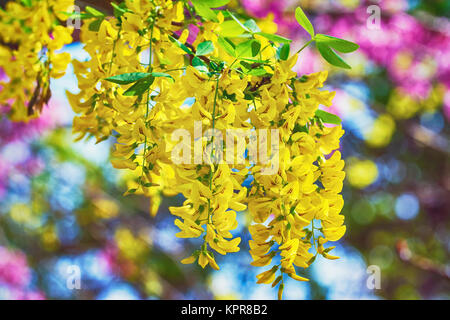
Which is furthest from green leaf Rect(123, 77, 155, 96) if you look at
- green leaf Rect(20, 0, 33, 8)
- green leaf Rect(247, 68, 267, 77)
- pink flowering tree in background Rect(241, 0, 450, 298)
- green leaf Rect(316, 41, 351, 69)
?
pink flowering tree in background Rect(241, 0, 450, 298)

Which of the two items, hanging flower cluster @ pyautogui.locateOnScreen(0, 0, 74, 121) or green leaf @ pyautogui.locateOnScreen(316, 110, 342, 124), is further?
hanging flower cluster @ pyautogui.locateOnScreen(0, 0, 74, 121)

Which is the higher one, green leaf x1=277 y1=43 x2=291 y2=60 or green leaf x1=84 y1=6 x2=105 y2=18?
green leaf x1=84 y1=6 x2=105 y2=18

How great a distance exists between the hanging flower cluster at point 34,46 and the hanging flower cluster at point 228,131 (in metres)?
0.15

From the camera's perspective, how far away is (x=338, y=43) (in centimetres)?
51

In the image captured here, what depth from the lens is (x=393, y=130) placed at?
2.84 metres

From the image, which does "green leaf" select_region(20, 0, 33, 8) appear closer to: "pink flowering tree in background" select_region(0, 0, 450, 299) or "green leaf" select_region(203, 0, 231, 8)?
"green leaf" select_region(203, 0, 231, 8)

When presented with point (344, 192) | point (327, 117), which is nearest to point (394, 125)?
point (344, 192)

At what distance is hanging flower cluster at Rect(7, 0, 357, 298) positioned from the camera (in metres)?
0.45

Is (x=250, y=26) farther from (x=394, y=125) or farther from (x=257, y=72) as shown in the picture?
(x=394, y=125)

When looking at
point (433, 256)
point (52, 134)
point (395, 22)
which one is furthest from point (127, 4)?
point (433, 256)

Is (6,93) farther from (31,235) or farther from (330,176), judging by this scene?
(31,235)

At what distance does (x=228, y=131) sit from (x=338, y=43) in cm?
19

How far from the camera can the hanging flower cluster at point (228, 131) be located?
453 mm

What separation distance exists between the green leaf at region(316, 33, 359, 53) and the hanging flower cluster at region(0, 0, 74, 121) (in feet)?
1.27
